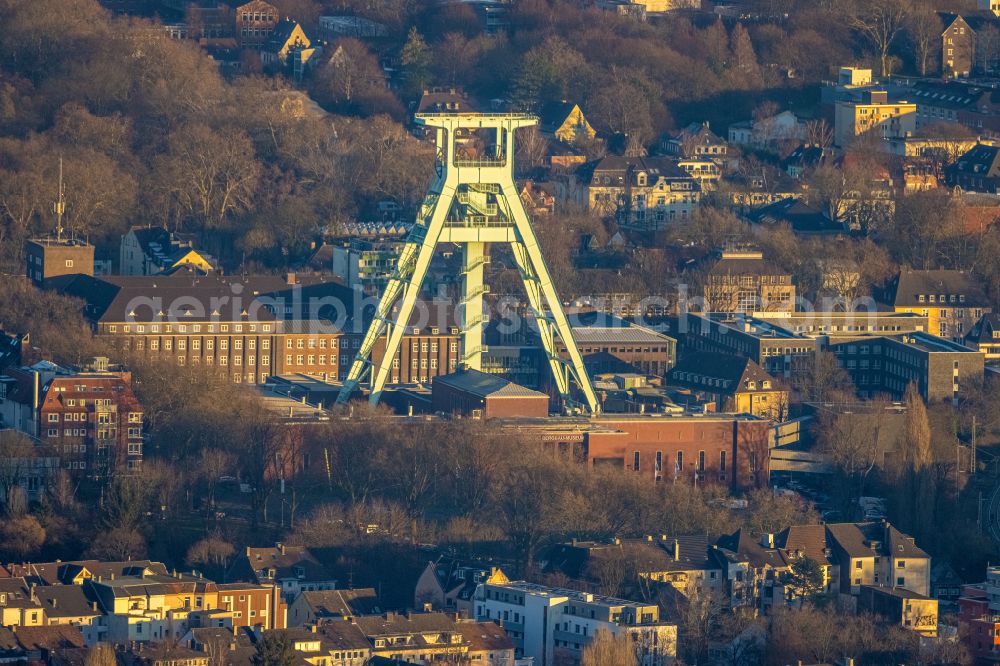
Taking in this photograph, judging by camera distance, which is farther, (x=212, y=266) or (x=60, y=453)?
(x=212, y=266)

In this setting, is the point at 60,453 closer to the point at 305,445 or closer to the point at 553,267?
the point at 305,445

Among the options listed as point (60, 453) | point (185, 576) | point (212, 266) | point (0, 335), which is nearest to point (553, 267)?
point (212, 266)

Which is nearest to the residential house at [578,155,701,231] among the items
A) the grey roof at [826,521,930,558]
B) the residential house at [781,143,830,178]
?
the residential house at [781,143,830,178]

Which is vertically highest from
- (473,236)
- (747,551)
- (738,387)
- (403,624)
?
(473,236)

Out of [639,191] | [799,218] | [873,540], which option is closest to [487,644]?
[873,540]

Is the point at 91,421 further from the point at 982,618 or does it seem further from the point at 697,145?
the point at 697,145

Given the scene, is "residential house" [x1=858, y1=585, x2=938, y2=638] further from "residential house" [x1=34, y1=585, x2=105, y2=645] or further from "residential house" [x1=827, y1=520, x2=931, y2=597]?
"residential house" [x1=34, y1=585, x2=105, y2=645]

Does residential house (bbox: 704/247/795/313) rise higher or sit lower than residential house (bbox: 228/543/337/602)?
higher
